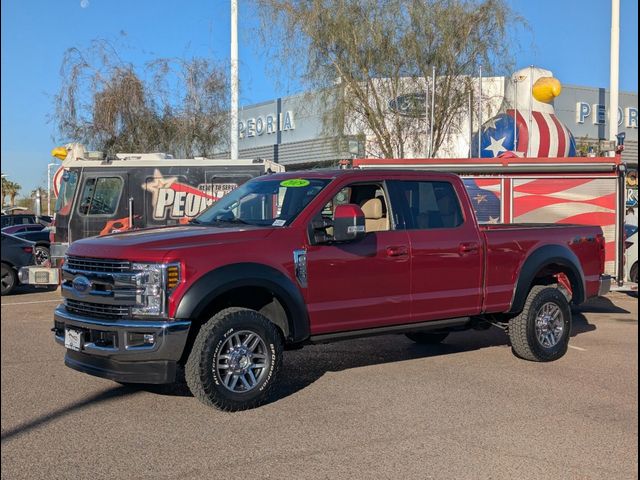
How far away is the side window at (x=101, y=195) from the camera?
12.9 m

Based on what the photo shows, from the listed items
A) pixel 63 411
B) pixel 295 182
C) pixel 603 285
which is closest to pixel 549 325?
pixel 603 285

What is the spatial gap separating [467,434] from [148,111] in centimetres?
1819

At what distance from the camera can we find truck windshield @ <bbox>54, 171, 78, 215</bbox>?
12891 mm

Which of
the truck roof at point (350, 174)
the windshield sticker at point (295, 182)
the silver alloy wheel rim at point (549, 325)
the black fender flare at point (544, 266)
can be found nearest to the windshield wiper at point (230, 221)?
the windshield sticker at point (295, 182)

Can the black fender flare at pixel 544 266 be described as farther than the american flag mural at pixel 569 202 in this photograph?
No

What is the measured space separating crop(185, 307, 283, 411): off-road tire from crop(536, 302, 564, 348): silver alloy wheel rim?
332 centimetres

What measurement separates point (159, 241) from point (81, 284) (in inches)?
30.5

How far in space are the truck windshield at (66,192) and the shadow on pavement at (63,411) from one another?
24.1 feet

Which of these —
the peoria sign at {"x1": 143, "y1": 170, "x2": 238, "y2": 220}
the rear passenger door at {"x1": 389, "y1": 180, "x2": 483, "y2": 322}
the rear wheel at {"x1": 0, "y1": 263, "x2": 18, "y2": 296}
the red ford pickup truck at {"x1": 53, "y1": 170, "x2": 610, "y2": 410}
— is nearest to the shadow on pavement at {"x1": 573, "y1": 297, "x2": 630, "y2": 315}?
the red ford pickup truck at {"x1": 53, "y1": 170, "x2": 610, "y2": 410}

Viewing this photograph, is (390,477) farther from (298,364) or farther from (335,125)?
(335,125)

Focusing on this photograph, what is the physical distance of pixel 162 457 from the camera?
463 cm

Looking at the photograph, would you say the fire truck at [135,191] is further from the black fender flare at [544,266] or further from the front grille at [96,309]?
the front grille at [96,309]

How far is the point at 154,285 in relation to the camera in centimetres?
535

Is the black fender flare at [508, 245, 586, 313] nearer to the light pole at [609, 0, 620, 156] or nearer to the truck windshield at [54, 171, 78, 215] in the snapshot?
the truck windshield at [54, 171, 78, 215]
